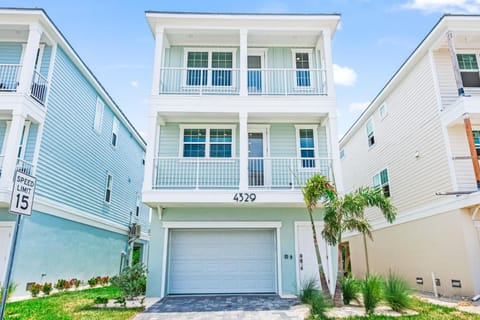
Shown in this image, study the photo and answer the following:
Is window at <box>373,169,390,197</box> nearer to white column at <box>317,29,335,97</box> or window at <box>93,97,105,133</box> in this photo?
white column at <box>317,29,335,97</box>

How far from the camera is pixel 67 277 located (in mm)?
13047

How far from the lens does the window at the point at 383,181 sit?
51.6 feet

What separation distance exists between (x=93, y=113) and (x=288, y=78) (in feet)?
31.8

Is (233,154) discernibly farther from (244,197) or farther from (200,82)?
(200,82)

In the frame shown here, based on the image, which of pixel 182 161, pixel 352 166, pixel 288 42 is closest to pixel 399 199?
pixel 352 166

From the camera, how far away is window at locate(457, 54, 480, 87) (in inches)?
476

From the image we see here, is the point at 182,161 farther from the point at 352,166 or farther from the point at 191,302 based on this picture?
the point at 352,166

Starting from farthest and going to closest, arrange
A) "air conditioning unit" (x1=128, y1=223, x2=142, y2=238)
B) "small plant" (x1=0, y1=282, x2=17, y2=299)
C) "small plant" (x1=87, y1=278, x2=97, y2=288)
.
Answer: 1. "air conditioning unit" (x1=128, y1=223, x2=142, y2=238)
2. "small plant" (x1=87, y1=278, x2=97, y2=288)
3. "small plant" (x1=0, y1=282, x2=17, y2=299)

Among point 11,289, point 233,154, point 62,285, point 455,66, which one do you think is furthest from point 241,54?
point 62,285

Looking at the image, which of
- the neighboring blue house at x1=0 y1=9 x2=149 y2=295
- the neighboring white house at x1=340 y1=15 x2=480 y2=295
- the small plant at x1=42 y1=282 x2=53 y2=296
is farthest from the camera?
the neighboring blue house at x1=0 y1=9 x2=149 y2=295

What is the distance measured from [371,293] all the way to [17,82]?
44.3ft

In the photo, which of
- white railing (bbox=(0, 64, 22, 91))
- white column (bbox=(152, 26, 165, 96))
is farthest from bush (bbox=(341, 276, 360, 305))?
white railing (bbox=(0, 64, 22, 91))

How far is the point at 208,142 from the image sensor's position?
12297mm

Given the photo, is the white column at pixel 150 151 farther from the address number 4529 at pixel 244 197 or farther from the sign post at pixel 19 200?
the sign post at pixel 19 200
